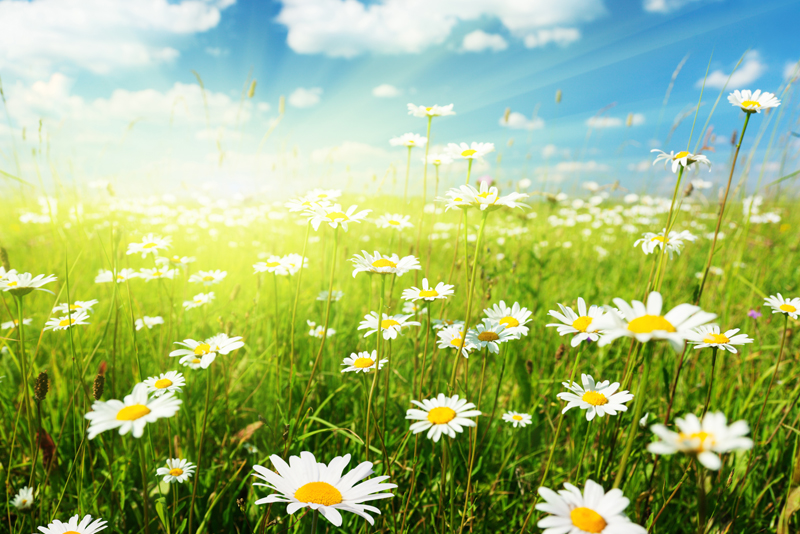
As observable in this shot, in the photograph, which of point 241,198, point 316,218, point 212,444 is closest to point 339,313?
point 212,444

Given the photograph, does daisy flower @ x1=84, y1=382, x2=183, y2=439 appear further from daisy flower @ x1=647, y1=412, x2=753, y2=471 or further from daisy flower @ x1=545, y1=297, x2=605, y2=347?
daisy flower @ x1=545, y1=297, x2=605, y2=347

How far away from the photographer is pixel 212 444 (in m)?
1.68

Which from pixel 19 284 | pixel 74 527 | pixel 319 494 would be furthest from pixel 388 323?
pixel 19 284

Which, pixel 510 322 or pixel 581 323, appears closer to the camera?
pixel 581 323

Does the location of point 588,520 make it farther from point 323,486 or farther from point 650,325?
point 323,486

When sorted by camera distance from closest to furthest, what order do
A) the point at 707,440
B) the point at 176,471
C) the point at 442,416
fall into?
the point at 707,440
the point at 442,416
the point at 176,471

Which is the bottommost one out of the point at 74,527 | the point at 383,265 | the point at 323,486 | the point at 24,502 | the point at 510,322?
the point at 24,502

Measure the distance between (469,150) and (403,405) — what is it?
1125 mm

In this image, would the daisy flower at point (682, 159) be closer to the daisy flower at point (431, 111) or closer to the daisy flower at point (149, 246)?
the daisy flower at point (431, 111)

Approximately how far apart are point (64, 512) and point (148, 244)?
1109mm

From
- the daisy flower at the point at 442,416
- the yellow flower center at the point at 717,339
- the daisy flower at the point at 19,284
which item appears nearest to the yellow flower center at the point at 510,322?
the daisy flower at the point at 442,416

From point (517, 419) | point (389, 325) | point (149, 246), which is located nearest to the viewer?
point (389, 325)

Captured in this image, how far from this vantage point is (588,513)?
67 cm

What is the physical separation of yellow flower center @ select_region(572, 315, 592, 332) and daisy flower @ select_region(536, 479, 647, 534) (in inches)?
18.6
